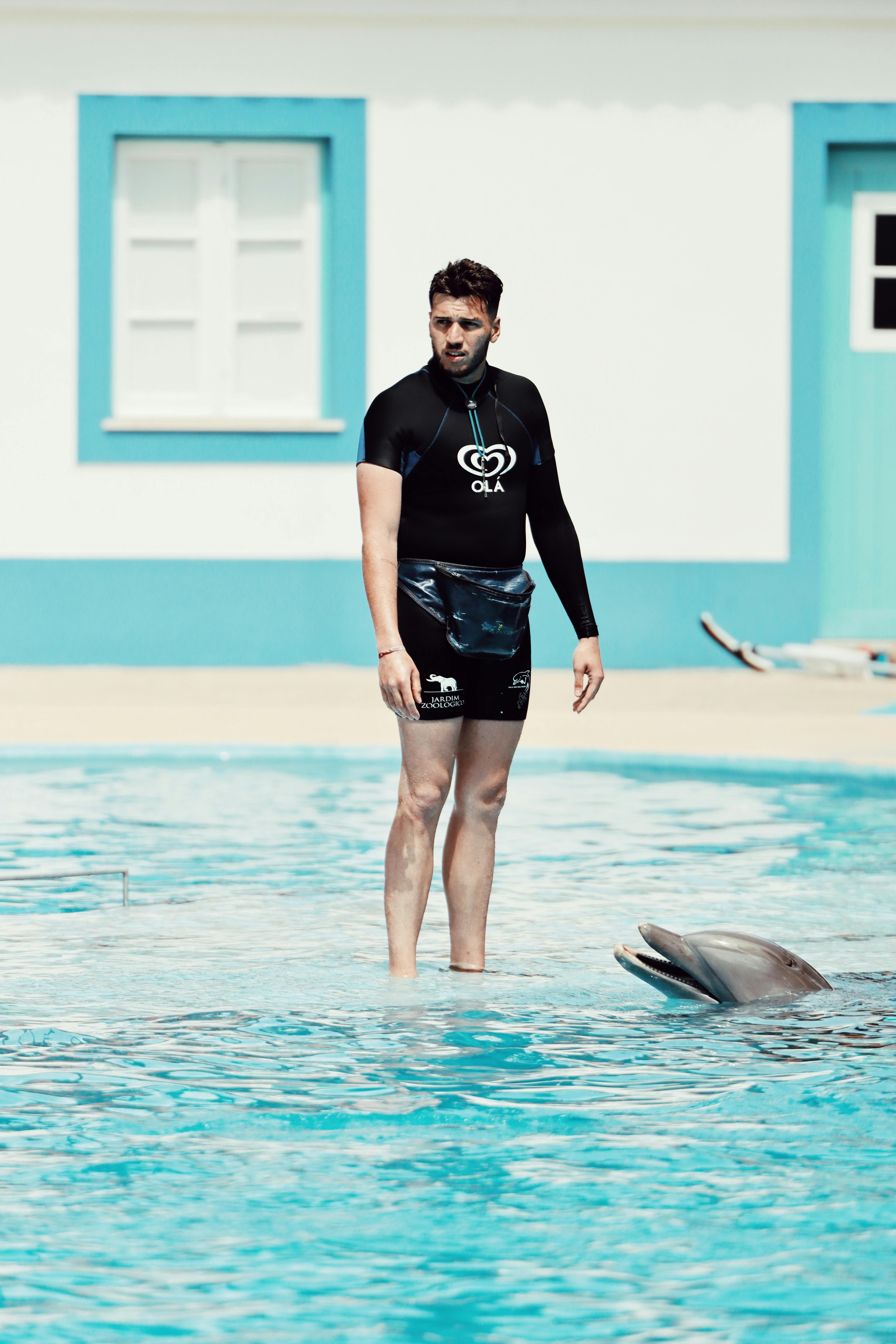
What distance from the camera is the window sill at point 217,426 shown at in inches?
551

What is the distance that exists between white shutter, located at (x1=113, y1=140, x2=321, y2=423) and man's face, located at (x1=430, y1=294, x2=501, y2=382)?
31.3 ft

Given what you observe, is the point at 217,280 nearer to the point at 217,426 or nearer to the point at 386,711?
the point at 217,426

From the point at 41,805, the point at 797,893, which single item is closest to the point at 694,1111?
the point at 797,893

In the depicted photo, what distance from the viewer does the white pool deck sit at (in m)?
10.1

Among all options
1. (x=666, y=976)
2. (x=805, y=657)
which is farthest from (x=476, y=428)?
(x=805, y=657)

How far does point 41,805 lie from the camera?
28.1 feet

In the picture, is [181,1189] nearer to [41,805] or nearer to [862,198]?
[41,805]

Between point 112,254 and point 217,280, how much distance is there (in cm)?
73

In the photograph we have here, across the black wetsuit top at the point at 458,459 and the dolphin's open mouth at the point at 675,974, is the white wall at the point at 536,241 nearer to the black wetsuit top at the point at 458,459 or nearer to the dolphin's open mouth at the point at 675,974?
the black wetsuit top at the point at 458,459

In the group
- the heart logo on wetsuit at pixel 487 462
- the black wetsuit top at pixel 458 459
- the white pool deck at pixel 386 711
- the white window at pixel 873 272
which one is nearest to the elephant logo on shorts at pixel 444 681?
the black wetsuit top at pixel 458 459

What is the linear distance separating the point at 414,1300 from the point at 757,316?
11.9 metres

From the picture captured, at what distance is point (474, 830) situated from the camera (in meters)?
5.02

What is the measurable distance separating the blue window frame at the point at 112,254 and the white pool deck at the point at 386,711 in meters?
1.52

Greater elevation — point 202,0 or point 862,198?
point 202,0
